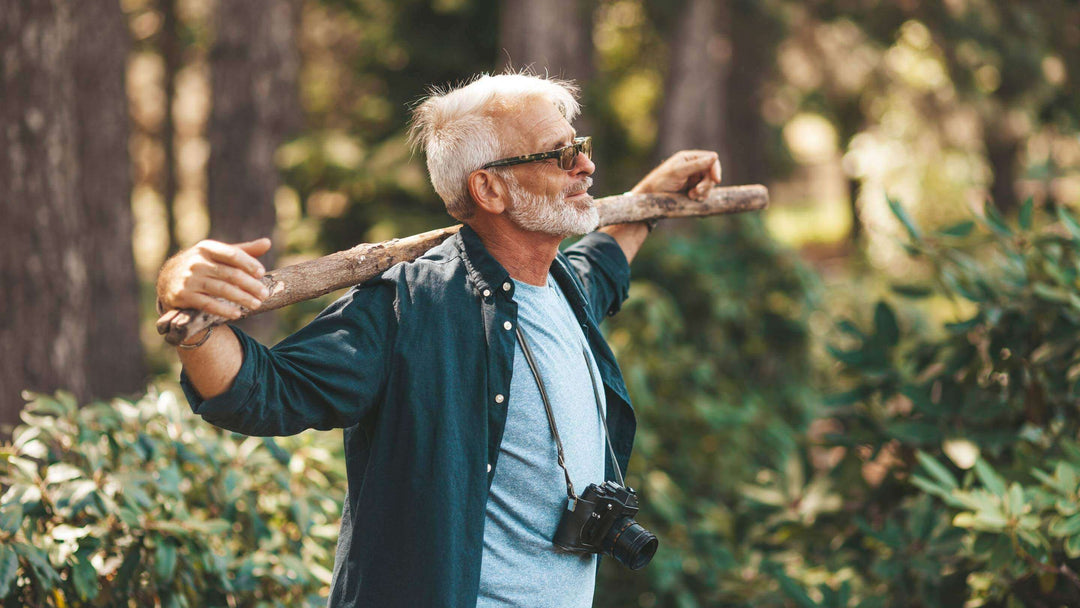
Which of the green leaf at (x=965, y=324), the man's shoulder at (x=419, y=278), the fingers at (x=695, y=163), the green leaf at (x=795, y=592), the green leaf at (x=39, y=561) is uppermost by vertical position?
the fingers at (x=695, y=163)

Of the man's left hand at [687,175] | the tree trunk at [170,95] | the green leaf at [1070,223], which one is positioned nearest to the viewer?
the man's left hand at [687,175]

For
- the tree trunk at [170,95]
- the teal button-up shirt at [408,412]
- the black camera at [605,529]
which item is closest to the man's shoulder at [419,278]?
the teal button-up shirt at [408,412]

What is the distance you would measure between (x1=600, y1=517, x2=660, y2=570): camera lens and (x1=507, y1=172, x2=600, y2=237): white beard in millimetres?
683

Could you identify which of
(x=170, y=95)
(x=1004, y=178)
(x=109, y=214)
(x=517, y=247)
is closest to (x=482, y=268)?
(x=517, y=247)

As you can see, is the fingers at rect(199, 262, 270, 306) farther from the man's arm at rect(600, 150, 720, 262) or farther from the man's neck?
the man's arm at rect(600, 150, 720, 262)

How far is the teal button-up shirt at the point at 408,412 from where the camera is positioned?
1851 millimetres

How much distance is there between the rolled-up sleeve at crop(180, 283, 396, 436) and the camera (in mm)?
1680

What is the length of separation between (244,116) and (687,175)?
5.29 meters

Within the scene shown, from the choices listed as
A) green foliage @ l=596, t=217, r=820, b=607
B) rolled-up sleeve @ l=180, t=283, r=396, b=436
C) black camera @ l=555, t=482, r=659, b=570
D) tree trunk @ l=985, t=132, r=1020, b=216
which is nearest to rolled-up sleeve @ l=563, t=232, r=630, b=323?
black camera @ l=555, t=482, r=659, b=570

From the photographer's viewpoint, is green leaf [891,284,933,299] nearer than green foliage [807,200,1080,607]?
No

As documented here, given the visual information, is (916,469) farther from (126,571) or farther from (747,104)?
(747,104)

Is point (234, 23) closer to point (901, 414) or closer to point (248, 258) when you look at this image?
point (901, 414)

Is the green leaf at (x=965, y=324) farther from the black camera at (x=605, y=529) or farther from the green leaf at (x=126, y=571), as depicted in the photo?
the green leaf at (x=126, y=571)

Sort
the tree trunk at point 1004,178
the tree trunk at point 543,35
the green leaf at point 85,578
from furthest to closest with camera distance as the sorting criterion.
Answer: the tree trunk at point 1004,178, the tree trunk at point 543,35, the green leaf at point 85,578
